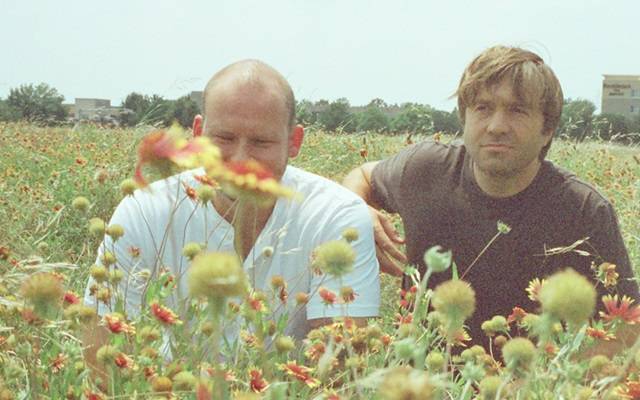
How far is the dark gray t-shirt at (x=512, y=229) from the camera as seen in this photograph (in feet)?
7.50

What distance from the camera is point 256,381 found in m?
1.07

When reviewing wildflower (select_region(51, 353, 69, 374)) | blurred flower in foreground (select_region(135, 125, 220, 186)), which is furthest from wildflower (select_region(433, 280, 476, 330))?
wildflower (select_region(51, 353, 69, 374))

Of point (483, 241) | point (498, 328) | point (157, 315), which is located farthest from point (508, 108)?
point (157, 315)

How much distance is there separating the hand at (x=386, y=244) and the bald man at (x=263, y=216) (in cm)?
16

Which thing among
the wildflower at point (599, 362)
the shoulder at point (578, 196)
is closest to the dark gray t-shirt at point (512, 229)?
the shoulder at point (578, 196)

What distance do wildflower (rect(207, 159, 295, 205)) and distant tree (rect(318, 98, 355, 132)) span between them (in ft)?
17.2

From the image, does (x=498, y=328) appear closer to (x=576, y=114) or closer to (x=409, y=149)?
(x=409, y=149)

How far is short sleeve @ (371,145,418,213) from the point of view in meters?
2.60

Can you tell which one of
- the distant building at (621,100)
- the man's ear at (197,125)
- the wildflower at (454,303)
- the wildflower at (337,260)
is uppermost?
the distant building at (621,100)

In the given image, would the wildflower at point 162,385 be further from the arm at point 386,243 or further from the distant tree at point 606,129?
the distant tree at point 606,129

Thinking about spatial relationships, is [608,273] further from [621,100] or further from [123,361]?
[621,100]

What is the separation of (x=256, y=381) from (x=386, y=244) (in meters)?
1.19

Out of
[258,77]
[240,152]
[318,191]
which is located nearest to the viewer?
[240,152]

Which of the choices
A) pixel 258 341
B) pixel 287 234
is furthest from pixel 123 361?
pixel 287 234
